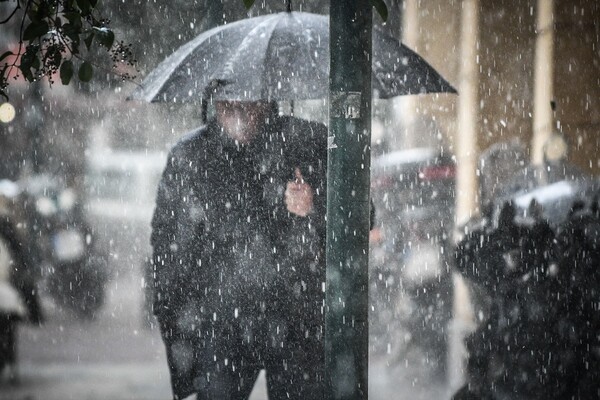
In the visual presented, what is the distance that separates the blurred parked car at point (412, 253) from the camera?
28.8 feet

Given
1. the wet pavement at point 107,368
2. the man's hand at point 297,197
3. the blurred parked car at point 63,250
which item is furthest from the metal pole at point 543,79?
the blurred parked car at point 63,250

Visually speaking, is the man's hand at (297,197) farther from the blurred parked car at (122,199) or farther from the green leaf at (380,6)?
the blurred parked car at (122,199)

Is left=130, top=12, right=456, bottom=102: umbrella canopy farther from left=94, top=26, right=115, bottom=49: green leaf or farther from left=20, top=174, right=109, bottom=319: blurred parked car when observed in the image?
left=20, top=174, right=109, bottom=319: blurred parked car

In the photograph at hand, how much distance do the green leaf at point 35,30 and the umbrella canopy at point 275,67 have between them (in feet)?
3.83

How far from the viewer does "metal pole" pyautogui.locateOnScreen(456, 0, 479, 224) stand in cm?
1143

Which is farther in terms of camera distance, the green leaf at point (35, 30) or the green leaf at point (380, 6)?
the green leaf at point (35, 30)

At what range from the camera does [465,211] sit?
1162 cm

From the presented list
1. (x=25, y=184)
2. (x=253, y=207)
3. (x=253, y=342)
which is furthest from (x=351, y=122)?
(x=25, y=184)

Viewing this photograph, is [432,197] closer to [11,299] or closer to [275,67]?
[11,299]

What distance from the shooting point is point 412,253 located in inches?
352

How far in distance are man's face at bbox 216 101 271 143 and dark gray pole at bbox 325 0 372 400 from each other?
142cm

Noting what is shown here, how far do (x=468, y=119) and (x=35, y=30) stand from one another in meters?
9.06

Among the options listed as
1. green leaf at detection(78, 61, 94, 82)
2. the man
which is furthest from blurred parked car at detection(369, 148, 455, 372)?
green leaf at detection(78, 61, 94, 82)

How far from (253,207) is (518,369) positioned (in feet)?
6.94
